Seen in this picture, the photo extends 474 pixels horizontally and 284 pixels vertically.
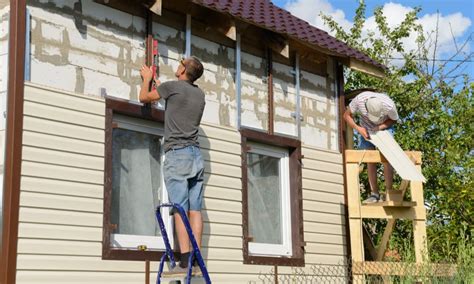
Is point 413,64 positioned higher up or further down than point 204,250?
higher up

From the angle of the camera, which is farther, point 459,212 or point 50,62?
point 459,212

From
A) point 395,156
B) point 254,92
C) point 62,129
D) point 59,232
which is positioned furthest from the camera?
point 254,92

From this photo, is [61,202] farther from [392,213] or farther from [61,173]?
[392,213]

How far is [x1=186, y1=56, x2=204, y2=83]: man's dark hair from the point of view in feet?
23.5

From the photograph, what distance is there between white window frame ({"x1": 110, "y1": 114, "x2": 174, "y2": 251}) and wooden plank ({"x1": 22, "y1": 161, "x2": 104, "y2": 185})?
593mm

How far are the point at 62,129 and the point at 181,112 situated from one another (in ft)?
3.70

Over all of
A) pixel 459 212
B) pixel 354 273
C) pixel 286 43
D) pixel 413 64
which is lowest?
pixel 354 273

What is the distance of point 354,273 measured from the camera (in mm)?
9094

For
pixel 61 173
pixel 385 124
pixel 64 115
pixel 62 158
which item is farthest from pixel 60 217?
pixel 385 124

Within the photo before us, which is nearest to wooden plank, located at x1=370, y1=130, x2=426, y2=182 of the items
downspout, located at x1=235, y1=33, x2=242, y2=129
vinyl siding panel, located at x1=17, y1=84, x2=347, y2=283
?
downspout, located at x1=235, y1=33, x2=242, y2=129

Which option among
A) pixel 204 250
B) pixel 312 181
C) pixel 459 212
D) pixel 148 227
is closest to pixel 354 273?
pixel 312 181

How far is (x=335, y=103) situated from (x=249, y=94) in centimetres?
186

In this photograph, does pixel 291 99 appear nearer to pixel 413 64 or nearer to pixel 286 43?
pixel 286 43

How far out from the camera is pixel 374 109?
9.12 m
